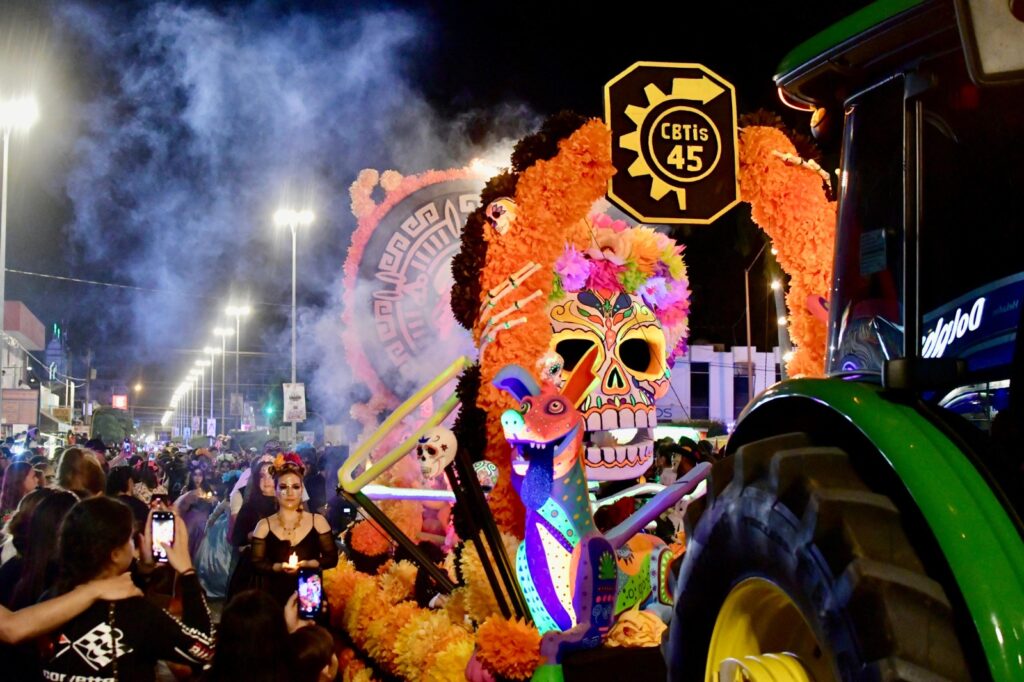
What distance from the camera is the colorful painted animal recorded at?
5844mm

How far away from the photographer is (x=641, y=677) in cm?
574

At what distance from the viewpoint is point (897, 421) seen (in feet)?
7.45

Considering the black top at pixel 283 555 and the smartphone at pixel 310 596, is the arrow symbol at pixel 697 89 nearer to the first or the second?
the smartphone at pixel 310 596

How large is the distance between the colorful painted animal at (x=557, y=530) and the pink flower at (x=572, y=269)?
179 centimetres

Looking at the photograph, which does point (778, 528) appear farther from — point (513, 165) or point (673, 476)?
point (673, 476)

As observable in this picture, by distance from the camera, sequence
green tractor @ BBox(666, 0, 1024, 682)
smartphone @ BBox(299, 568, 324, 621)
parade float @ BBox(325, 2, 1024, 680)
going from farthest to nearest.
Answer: smartphone @ BBox(299, 568, 324, 621) → parade float @ BBox(325, 2, 1024, 680) → green tractor @ BBox(666, 0, 1024, 682)

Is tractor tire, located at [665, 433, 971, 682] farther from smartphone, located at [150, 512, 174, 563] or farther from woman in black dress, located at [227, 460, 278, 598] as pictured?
woman in black dress, located at [227, 460, 278, 598]

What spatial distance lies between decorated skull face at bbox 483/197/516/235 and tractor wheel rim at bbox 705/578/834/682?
12.7 ft

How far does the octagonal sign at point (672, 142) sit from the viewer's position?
6.00 m

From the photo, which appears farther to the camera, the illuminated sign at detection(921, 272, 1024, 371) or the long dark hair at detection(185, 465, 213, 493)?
the long dark hair at detection(185, 465, 213, 493)

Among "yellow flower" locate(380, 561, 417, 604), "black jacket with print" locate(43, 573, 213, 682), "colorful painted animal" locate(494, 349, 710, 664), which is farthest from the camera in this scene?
"yellow flower" locate(380, 561, 417, 604)

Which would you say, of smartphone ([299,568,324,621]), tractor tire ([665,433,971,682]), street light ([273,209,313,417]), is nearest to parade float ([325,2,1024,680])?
tractor tire ([665,433,971,682])

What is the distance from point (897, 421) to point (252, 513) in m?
7.51

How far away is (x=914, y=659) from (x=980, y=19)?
1.19m
